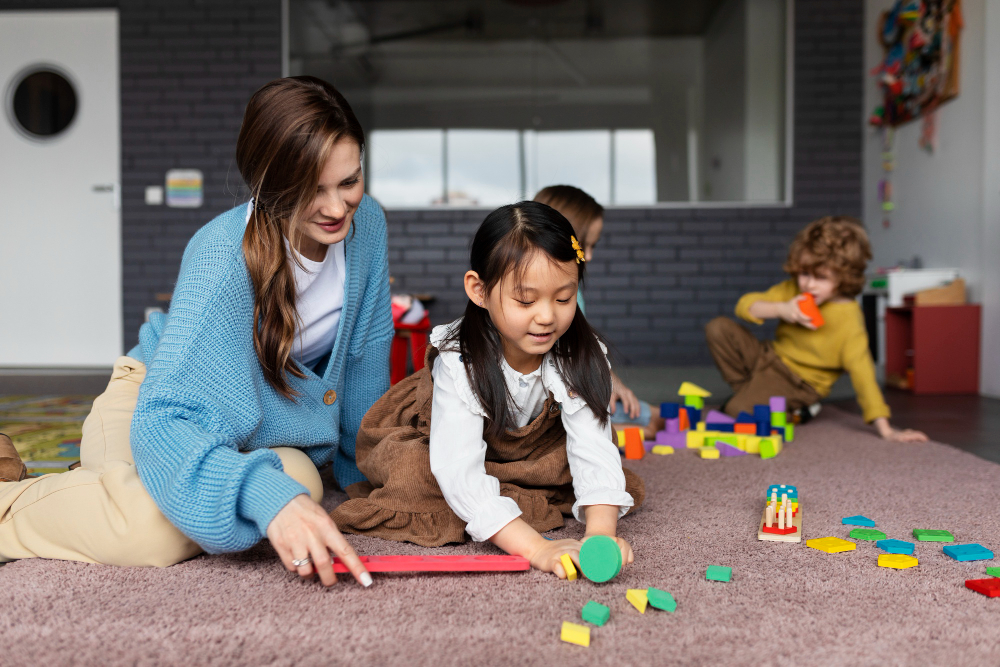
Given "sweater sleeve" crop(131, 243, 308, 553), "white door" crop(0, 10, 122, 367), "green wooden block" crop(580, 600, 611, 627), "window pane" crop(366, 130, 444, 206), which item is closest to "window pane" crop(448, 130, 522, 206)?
"window pane" crop(366, 130, 444, 206)

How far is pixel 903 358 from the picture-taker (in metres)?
3.73

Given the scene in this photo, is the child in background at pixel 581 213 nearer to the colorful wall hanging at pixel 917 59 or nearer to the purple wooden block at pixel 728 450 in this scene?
the purple wooden block at pixel 728 450

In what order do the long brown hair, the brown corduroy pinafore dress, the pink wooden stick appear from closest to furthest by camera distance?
the pink wooden stick → the long brown hair → the brown corduroy pinafore dress

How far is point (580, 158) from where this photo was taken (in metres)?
4.81

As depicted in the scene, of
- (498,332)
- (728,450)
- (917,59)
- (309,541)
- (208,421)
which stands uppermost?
(917,59)

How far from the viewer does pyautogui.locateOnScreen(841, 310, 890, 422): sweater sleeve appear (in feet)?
7.70

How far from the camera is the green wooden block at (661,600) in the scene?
100cm

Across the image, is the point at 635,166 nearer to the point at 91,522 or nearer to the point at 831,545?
the point at 831,545

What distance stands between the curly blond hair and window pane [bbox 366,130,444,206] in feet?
9.14

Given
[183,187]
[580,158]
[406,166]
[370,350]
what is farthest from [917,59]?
[183,187]

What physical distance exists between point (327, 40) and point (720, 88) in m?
2.49

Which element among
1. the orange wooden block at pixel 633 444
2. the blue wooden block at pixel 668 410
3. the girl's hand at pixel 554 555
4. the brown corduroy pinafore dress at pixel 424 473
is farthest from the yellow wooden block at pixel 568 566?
the blue wooden block at pixel 668 410

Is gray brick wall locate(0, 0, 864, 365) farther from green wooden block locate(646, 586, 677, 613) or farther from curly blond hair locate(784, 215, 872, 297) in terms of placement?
green wooden block locate(646, 586, 677, 613)

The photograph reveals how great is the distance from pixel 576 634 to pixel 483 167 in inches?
166
